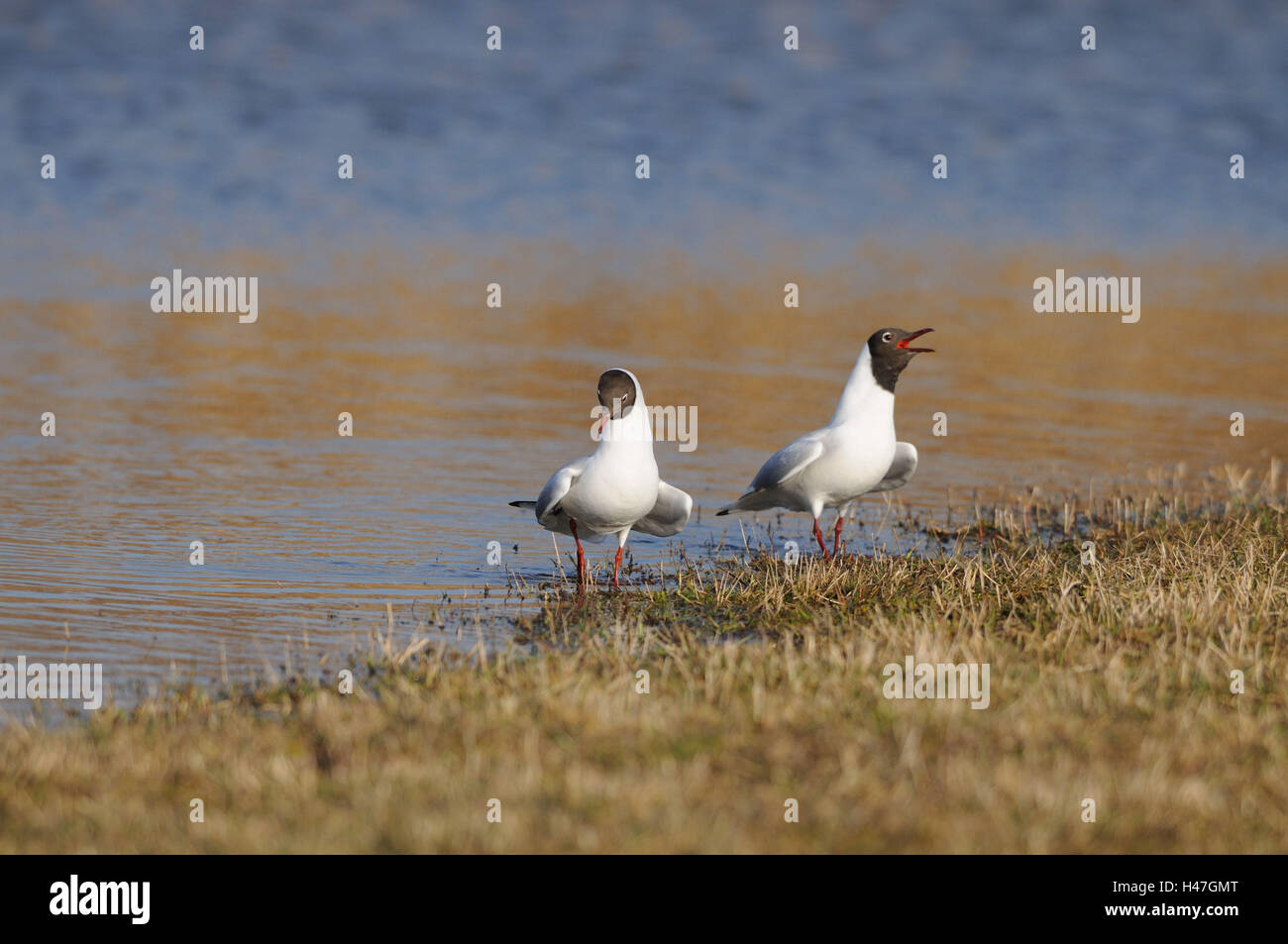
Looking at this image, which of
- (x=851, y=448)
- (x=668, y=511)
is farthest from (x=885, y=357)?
(x=668, y=511)

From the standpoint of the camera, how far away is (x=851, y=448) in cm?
1030

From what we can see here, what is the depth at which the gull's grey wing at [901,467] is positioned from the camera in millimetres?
11180

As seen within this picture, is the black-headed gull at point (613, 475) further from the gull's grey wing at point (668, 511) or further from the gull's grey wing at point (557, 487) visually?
the gull's grey wing at point (668, 511)

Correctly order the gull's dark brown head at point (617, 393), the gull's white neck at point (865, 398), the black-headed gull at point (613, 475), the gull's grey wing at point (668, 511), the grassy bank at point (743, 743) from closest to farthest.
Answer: the grassy bank at point (743, 743) → the gull's dark brown head at point (617, 393) → the black-headed gull at point (613, 475) → the gull's grey wing at point (668, 511) → the gull's white neck at point (865, 398)

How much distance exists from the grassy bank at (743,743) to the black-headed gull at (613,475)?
2.59 ft

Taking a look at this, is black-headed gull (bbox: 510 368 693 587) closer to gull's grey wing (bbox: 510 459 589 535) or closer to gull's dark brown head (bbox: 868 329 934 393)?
gull's grey wing (bbox: 510 459 589 535)

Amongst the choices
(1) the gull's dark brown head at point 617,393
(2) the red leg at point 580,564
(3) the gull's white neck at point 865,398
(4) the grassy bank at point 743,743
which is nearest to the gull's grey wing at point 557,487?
(2) the red leg at point 580,564

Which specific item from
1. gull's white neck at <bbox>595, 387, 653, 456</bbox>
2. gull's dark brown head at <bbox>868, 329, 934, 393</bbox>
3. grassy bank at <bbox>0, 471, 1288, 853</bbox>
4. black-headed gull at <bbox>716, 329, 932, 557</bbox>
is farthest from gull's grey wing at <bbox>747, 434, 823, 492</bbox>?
grassy bank at <bbox>0, 471, 1288, 853</bbox>

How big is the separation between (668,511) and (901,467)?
6.84 ft

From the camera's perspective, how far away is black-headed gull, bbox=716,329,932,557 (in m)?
10.3

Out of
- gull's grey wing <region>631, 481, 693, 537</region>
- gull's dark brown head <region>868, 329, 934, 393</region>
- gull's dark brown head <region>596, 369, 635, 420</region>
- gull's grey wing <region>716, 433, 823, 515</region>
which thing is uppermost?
gull's dark brown head <region>868, 329, 934, 393</region>

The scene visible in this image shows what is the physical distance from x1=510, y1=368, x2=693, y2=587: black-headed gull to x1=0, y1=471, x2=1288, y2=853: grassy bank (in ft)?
2.59

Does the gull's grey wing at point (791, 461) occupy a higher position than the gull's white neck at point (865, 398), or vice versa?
the gull's white neck at point (865, 398)
